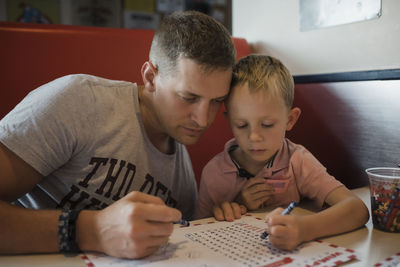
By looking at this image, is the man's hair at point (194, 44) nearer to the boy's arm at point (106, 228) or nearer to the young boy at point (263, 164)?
the young boy at point (263, 164)

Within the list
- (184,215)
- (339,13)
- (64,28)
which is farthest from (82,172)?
(339,13)

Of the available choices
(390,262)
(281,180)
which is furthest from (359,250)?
(281,180)

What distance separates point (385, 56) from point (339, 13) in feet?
0.94

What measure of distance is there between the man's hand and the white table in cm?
5

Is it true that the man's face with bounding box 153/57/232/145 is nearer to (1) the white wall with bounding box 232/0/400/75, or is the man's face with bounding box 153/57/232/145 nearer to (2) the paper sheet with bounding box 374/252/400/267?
(2) the paper sheet with bounding box 374/252/400/267

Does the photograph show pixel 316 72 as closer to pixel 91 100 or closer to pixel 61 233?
pixel 91 100

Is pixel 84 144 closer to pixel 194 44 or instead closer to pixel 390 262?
pixel 194 44

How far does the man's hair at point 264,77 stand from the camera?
1.06 m

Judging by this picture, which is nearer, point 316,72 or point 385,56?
point 385,56

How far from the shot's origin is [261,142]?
1056 millimetres

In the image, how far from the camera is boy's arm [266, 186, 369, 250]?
2.43 feet

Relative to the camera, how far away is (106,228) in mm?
727

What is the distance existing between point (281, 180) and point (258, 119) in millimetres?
233

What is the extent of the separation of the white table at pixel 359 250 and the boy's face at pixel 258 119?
0.34m
